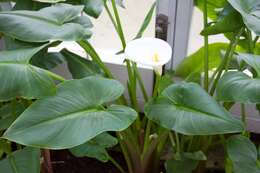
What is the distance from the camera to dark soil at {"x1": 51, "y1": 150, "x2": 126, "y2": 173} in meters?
1.00

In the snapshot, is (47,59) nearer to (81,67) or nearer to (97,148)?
(81,67)

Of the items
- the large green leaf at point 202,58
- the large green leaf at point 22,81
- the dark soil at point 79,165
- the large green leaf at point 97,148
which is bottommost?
the dark soil at point 79,165

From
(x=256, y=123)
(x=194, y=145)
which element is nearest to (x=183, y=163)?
(x=194, y=145)

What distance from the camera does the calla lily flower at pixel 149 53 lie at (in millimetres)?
657

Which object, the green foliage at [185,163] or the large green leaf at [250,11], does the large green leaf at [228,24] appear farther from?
the green foliage at [185,163]

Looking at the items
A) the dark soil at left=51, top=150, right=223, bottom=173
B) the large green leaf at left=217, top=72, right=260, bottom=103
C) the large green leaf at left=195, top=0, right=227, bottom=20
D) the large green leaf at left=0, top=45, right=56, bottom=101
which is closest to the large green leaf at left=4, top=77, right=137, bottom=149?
the large green leaf at left=0, top=45, right=56, bottom=101

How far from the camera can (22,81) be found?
589 mm

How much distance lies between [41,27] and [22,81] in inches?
4.3

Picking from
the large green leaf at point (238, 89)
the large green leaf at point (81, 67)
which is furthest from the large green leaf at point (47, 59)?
the large green leaf at point (238, 89)

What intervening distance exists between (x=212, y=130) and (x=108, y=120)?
0.50ft

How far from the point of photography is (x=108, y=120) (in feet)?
1.95

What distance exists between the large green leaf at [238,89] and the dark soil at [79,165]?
0.46 metres

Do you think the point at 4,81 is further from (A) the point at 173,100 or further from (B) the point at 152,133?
(B) the point at 152,133

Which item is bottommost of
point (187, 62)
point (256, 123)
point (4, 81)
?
point (256, 123)
